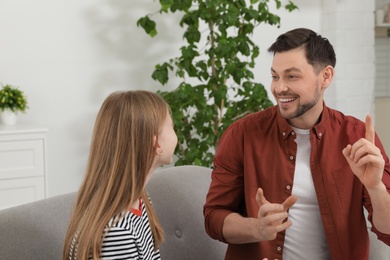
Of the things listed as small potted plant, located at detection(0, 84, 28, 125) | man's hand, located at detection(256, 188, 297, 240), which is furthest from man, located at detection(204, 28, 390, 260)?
small potted plant, located at detection(0, 84, 28, 125)

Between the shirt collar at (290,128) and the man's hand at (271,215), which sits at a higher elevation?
the shirt collar at (290,128)

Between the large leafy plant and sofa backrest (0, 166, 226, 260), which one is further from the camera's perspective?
the large leafy plant

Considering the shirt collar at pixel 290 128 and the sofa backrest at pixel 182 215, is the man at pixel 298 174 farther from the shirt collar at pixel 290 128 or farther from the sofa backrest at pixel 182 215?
the sofa backrest at pixel 182 215

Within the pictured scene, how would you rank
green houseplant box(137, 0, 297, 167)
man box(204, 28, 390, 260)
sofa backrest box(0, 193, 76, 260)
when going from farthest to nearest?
green houseplant box(137, 0, 297, 167) < man box(204, 28, 390, 260) < sofa backrest box(0, 193, 76, 260)

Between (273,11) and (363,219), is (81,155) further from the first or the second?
(363,219)

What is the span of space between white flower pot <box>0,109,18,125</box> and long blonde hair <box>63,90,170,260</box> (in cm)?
251

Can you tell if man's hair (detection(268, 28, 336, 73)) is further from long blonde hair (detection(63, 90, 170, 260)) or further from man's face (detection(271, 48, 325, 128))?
long blonde hair (detection(63, 90, 170, 260))

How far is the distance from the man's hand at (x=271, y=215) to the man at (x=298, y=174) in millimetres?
118

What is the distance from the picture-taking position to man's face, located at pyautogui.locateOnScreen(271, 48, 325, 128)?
90.4 inches

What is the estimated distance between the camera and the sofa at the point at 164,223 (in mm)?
1922

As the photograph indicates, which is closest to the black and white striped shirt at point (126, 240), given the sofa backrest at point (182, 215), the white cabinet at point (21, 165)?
the sofa backrest at point (182, 215)

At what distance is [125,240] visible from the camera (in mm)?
1747

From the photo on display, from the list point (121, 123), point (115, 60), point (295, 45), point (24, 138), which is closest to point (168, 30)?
point (115, 60)

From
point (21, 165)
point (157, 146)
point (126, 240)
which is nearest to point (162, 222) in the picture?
point (157, 146)
